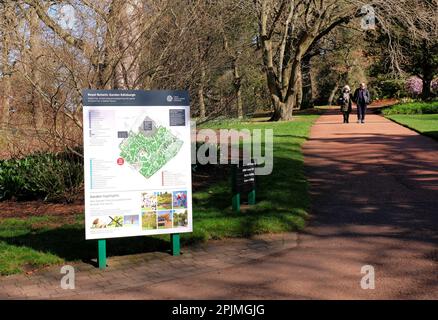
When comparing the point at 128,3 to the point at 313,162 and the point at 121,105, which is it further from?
the point at 313,162

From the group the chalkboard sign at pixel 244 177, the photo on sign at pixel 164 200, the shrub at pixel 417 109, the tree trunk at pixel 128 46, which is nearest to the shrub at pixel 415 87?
the shrub at pixel 417 109

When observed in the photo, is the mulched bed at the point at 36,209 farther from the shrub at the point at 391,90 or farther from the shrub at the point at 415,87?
the shrub at the point at 415,87

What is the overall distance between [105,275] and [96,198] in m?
0.82

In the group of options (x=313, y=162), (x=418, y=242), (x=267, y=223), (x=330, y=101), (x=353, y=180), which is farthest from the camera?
(x=330, y=101)

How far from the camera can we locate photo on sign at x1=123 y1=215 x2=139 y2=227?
6.25 meters

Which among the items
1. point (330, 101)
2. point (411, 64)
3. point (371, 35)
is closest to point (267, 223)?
point (371, 35)

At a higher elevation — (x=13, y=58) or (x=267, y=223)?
(x=13, y=58)

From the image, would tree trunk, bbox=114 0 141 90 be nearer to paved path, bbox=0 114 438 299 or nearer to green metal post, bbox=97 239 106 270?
paved path, bbox=0 114 438 299

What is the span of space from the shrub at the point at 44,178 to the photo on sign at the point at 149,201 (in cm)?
387

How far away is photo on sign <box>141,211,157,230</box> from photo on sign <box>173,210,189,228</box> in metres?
0.24

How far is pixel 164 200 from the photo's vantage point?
6449 mm

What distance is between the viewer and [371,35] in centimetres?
3706

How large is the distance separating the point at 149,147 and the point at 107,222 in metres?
0.95

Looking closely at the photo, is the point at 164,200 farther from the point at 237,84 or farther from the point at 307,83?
the point at 307,83
